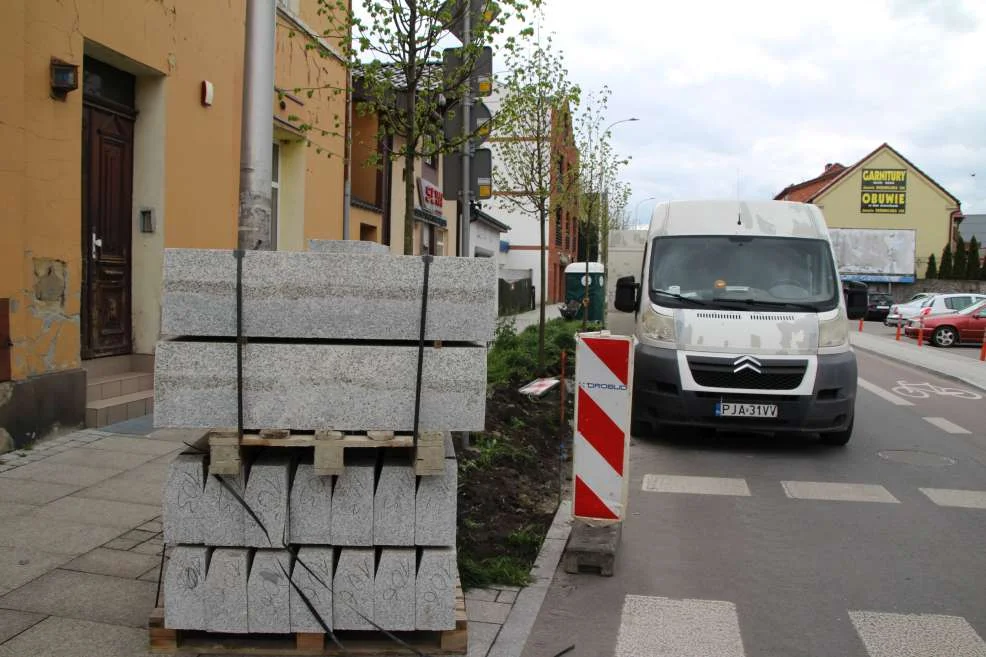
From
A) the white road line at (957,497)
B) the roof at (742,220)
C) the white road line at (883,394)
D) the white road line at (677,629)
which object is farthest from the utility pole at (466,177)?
the white road line at (883,394)

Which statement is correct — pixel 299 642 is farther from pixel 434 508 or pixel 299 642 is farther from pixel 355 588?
pixel 434 508

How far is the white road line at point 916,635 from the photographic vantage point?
407 cm

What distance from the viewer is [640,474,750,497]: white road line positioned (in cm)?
724

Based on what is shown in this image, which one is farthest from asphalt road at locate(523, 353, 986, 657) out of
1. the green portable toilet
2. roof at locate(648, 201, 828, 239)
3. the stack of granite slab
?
the green portable toilet

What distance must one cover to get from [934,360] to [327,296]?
20.0 meters

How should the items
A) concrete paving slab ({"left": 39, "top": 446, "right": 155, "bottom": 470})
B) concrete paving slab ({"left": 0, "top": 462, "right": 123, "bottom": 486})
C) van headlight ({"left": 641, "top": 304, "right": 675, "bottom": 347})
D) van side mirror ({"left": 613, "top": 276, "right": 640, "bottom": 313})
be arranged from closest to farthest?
1. concrete paving slab ({"left": 0, "top": 462, "right": 123, "bottom": 486})
2. concrete paving slab ({"left": 39, "top": 446, "right": 155, "bottom": 470})
3. van headlight ({"left": 641, "top": 304, "right": 675, "bottom": 347})
4. van side mirror ({"left": 613, "top": 276, "right": 640, "bottom": 313})

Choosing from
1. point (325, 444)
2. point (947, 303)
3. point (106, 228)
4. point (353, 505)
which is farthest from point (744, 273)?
point (947, 303)

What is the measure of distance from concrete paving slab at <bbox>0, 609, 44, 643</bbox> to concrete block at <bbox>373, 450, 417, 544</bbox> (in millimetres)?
1581

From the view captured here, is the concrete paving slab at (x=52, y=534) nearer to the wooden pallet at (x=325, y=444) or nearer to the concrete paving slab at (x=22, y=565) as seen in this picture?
the concrete paving slab at (x=22, y=565)

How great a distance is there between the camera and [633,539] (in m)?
5.89

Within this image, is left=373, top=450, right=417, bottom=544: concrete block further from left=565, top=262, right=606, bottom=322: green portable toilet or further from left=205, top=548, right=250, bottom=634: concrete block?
left=565, top=262, right=606, bottom=322: green portable toilet

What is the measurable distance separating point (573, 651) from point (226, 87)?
8.85 m

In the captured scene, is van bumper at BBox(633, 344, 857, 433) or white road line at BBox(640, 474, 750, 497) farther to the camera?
van bumper at BBox(633, 344, 857, 433)

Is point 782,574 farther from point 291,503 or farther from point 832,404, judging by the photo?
point 832,404
